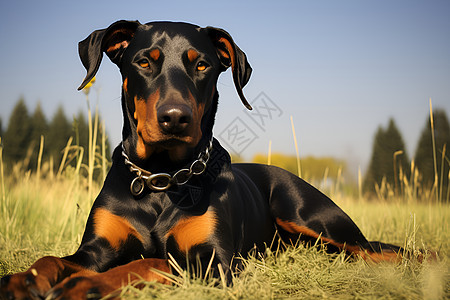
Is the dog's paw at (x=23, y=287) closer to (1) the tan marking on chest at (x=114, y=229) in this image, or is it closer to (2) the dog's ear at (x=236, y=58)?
(1) the tan marking on chest at (x=114, y=229)

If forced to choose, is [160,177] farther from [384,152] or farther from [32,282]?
[384,152]

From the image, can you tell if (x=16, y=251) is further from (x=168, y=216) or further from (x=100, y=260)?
(x=168, y=216)

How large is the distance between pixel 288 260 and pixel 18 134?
74.9 feet

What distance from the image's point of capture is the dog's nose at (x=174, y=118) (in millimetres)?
2344

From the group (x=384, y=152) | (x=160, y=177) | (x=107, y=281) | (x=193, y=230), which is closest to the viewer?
(x=107, y=281)

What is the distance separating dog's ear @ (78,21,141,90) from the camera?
2.88 m

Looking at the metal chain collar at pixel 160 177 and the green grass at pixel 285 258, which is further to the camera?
the metal chain collar at pixel 160 177

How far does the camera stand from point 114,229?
2.70 metres

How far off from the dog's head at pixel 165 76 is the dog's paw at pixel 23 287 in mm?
984

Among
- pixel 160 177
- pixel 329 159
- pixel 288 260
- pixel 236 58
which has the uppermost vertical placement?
pixel 236 58

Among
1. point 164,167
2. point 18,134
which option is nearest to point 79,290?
point 164,167

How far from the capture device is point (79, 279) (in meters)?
1.93

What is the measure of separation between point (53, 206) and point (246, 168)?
337cm

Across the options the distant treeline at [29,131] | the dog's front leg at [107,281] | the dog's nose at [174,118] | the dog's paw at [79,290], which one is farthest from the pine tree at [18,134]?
the dog's paw at [79,290]
